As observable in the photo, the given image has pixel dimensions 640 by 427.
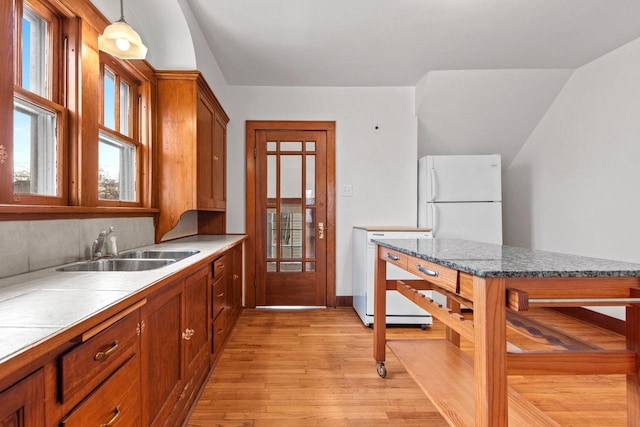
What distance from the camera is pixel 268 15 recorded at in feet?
7.78

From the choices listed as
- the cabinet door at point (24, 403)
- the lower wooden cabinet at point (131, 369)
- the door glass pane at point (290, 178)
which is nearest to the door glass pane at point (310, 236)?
the door glass pane at point (290, 178)

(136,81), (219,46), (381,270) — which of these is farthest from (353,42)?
(381,270)

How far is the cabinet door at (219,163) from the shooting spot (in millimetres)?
2954

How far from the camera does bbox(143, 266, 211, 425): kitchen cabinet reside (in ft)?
3.93

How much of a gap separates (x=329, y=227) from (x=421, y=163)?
1.29 metres

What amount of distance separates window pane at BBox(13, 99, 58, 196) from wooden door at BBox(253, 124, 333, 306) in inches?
85.3

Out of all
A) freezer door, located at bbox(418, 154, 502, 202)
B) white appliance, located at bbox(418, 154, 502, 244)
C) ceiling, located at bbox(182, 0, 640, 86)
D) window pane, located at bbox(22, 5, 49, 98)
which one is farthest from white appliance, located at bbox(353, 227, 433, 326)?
window pane, located at bbox(22, 5, 49, 98)

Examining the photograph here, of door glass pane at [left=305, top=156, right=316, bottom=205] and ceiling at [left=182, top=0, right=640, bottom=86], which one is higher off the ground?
ceiling at [left=182, top=0, right=640, bottom=86]

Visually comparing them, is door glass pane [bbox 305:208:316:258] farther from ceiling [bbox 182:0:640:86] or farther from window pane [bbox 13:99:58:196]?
window pane [bbox 13:99:58:196]

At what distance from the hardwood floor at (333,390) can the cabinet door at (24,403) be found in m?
1.18

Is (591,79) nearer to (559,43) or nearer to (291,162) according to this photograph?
(559,43)

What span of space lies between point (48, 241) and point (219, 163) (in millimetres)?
1884

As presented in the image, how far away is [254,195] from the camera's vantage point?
358 centimetres

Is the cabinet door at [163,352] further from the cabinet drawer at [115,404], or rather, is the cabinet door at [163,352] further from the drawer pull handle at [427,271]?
the drawer pull handle at [427,271]
